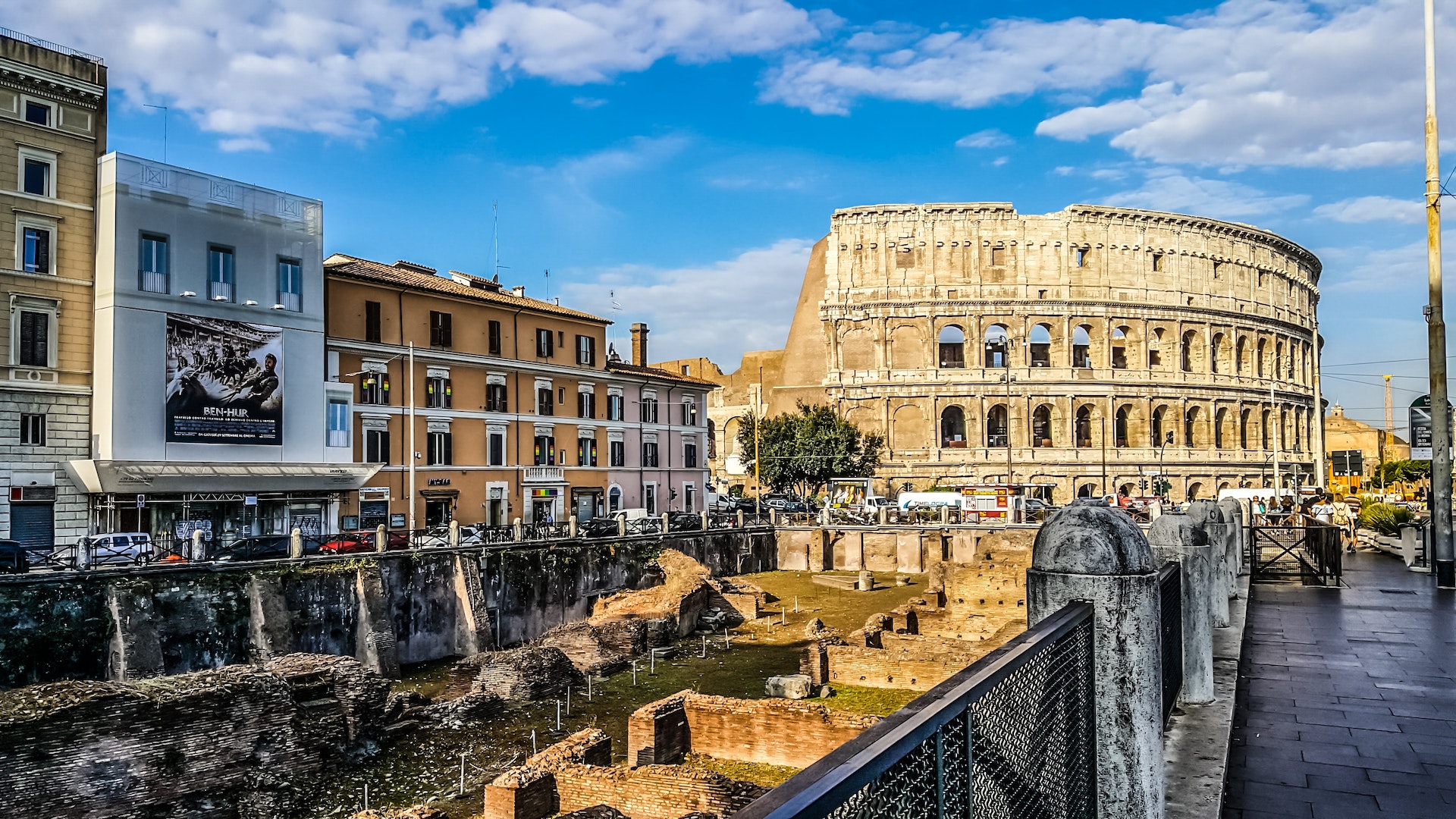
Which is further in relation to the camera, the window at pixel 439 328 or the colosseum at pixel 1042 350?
the colosseum at pixel 1042 350

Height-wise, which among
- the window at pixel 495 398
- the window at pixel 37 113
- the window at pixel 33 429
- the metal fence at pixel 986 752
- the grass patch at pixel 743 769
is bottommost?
the grass patch at pixel 743 769

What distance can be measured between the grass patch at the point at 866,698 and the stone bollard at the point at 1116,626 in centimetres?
1409

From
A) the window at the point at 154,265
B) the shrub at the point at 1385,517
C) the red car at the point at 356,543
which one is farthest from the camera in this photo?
the window at the point at 154,265

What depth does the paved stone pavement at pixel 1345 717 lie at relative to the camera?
5766 mm

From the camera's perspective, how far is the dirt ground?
15320mm

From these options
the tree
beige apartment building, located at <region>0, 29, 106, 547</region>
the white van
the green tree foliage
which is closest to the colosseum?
the tree

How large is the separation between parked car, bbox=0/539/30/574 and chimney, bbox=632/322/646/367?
31.0 m

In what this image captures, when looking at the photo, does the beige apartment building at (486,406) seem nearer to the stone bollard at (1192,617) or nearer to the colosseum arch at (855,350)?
the colosseum arch at (855,350)

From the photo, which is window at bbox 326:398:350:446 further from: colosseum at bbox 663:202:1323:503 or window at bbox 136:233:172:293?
colosseum at bbox 663:202:1323:503

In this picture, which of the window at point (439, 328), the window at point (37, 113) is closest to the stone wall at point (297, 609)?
the window at point (439, 328)

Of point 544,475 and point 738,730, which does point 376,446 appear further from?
point 738,730

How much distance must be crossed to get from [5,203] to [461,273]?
18.8m

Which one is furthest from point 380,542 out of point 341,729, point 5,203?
point 5,203

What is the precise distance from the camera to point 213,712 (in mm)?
15039
